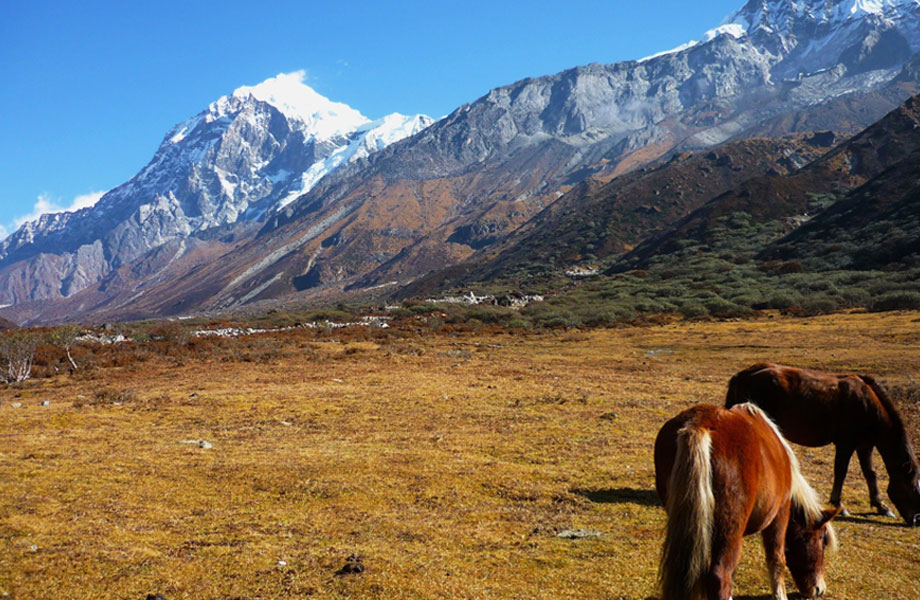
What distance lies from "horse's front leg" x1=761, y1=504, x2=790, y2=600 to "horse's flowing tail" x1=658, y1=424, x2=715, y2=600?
1.53 metres

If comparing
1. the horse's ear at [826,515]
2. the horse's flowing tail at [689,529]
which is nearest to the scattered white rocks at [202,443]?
the horse's flowing tail at [689,529]

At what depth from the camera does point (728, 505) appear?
513 centimetres

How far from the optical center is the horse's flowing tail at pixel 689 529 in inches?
193

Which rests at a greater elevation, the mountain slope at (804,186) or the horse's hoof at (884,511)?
the mountain slope at (804,186)

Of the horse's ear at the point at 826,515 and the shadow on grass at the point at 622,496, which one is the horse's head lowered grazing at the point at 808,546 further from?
the shadow on grass at the point at 622,496

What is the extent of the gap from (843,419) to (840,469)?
864mm

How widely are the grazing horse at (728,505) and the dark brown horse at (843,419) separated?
4059mm

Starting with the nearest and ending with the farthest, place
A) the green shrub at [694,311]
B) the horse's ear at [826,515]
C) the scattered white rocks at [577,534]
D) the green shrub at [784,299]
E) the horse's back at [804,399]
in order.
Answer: the horse's ear at [826,515]
the scattered white rocks at [577,534]
the horse's back at [804,399]
the green shrub at [784,299]
the green shrub at [694,311]

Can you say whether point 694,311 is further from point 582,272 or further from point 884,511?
point 582,272

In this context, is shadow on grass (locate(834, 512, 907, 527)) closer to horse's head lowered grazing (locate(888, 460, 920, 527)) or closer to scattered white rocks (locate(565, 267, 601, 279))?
horse's head lowered grazing (locate(888, 460, 920, 527))

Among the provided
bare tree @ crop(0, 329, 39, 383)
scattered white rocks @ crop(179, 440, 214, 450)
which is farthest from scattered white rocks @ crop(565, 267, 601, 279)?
scattered white rocks @ crop(179, 440, 214, 450)

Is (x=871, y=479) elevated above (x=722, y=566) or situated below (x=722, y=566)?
below

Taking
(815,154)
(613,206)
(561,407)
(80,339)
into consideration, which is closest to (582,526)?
(561,407)

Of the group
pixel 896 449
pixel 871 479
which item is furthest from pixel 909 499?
pixel 896 449
